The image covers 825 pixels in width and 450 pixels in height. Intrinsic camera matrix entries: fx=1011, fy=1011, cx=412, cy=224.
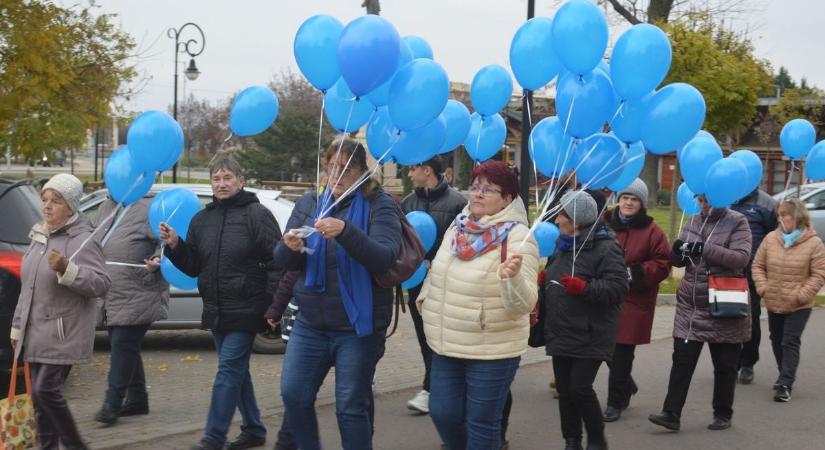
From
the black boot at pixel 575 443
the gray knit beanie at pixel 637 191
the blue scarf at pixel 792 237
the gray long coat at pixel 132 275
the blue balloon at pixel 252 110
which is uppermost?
the blue balloon at pixel 252 110

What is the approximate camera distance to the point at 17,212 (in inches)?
289

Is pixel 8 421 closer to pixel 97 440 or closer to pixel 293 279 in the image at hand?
pixel 97 440

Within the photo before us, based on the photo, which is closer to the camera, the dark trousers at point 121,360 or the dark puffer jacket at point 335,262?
the dark puffer jacket at point 335,262

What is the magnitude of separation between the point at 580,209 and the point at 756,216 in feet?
11.5

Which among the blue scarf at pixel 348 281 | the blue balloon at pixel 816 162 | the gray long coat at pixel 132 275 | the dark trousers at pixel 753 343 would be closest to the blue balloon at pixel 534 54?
the blue scarf at pixel 348 281

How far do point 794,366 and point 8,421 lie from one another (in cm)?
610

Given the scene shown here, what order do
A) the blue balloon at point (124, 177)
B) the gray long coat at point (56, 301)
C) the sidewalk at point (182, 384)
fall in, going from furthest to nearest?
the sidewalk at point (182, 384), the blue balloon at point (124, 177), the gray long coat at point (56, 301)

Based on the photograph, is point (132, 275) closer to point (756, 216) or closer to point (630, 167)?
point (630, 167)

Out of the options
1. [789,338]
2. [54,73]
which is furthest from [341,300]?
[54,73]

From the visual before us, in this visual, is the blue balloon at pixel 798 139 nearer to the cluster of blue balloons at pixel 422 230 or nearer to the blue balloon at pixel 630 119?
the blue balloon at pixel 630 119

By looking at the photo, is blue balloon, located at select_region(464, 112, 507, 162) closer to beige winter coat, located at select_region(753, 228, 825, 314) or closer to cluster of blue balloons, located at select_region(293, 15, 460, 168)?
cluster of blue balloons, located at select_region(293, 15, 460, 168)

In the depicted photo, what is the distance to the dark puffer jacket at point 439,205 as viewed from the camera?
720 cm

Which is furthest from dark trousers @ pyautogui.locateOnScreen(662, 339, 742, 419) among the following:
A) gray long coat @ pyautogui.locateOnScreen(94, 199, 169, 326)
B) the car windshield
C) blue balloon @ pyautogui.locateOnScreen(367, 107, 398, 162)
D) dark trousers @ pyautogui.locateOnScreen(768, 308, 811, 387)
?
the car windshield

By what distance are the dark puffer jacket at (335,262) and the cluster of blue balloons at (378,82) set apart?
53cm
